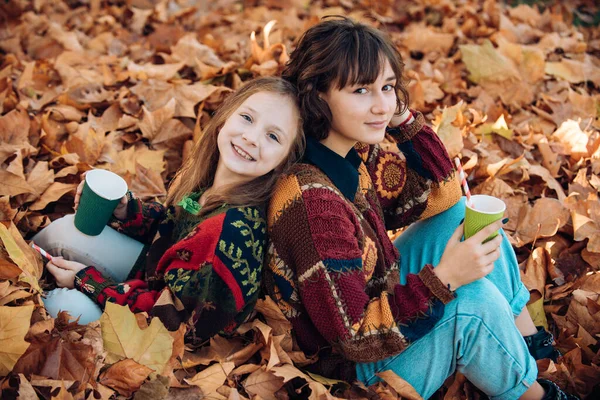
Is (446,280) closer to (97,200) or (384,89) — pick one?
(384,89)

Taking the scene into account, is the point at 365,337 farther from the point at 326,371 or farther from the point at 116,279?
the point at 116,279

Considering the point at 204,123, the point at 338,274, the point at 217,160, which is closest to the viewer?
the point at 338,274

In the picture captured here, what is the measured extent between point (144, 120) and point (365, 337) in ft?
5.34

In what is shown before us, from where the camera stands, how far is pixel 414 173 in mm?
2297

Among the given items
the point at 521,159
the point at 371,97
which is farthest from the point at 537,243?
the point at 371,97

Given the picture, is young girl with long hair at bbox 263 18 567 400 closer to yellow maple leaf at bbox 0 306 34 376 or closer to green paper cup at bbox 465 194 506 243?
green paper cup at bbox 465 194 506 243

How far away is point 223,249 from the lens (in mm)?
1742

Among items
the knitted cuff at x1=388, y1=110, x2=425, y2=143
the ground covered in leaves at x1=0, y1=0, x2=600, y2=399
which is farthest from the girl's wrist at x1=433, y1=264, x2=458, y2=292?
the knitted cuff at x1=388, y1=110, x2=425, y2=143

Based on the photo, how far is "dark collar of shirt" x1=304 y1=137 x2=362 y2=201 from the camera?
76.0 inches

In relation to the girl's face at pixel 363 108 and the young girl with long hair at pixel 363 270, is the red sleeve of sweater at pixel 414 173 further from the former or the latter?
the girl's face at pixel 363 108

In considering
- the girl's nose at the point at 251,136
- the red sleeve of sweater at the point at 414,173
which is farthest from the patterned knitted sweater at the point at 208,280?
the red sleeve of sweater at the point at 414,173

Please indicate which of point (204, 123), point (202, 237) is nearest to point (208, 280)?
point (202, 237)

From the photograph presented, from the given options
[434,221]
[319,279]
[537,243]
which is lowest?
[537,243]

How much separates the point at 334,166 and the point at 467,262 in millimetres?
515
